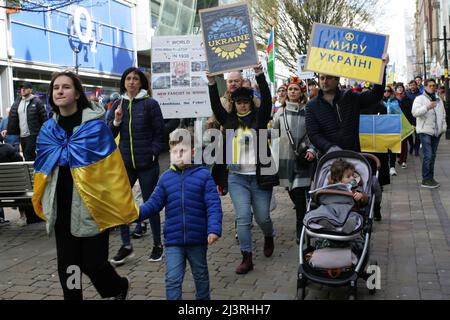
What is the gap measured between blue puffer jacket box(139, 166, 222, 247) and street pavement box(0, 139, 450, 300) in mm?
848

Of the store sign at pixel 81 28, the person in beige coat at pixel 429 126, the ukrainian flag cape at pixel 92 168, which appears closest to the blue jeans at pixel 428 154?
the person in beige coat at pixel 429 126

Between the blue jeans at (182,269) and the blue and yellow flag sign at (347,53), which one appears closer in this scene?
the blue jeans at (182,269)

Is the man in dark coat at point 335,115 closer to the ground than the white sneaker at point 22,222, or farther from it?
farther from it

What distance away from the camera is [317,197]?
15.8 ft

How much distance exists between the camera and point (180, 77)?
27.4 ft

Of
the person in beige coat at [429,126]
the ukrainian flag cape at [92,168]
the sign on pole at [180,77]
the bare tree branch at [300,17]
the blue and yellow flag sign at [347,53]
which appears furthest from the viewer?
the bare tree branch at [300,17]

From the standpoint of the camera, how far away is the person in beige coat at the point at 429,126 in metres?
10.2

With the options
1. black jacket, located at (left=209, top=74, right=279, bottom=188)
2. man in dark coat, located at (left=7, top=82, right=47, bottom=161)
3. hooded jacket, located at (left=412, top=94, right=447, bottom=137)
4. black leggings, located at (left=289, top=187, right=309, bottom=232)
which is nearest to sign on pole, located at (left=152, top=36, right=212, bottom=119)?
black leggings, located at (left=289, top=187, right=309, bottom=232)

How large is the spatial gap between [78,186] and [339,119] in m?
2.95

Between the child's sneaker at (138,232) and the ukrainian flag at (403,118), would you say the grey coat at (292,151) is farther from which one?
the ukrainian flag at (403,118)

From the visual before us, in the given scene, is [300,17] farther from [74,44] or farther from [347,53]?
[347,53]

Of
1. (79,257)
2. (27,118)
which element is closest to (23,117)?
(27,118)

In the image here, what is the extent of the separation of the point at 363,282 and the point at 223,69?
275cm

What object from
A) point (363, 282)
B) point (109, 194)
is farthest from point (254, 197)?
point (109, 194)
